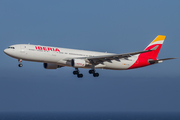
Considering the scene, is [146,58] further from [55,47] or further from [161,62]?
[55,47]

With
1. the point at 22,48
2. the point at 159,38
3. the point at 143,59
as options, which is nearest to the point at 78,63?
the point at 22,48

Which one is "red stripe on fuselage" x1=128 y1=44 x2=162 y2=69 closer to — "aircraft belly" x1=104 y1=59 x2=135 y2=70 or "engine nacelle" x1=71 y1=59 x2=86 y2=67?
"aircraft belly" x1=104 y1=59 x2=135 y2=70

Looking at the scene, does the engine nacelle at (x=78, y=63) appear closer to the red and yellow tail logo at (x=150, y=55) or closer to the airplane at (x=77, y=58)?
the airplane at (x=77, y=58)

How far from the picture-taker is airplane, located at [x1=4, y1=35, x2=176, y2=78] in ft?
156

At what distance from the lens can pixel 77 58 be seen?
51.3m

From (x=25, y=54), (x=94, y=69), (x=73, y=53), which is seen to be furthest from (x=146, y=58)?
(x=25, y=54)

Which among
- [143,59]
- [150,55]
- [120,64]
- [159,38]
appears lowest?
[120,64]

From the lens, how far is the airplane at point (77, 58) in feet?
156

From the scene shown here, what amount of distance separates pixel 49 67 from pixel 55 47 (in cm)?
694

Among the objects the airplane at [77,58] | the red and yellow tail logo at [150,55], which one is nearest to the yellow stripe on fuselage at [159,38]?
the red and yellow tail logo at [150,55]

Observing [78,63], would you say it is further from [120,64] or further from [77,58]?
[120,64]

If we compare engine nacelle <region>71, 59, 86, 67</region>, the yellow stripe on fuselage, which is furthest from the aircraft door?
the yellow stripe on fuselage

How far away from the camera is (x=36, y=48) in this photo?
48531mm

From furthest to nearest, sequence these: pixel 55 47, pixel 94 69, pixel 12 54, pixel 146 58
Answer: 1. pixel 146 58
2. pixel 94 69
3. pixel 55 47
4. pixel 12 54
